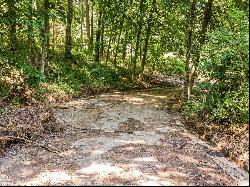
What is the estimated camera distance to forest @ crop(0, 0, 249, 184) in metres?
14.0

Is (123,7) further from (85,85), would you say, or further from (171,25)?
(85,85)

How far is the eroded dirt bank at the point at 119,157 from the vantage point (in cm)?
1009

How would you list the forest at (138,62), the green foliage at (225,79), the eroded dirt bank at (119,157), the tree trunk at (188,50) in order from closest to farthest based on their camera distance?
1. the eroded dirt bank at (119,157)
2. the green foliage at (225,79)
3. the forest at (138,62)
4. the tree trunk at (188,50)

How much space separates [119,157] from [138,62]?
2574cm

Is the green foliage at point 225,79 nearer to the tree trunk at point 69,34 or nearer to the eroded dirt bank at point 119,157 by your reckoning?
the eroded dirt bank at point 119,157

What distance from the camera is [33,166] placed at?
1146cm

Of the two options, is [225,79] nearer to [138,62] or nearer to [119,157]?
[119,157]

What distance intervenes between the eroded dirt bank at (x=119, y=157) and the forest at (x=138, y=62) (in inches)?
33.8

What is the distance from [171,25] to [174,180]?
21319 mm

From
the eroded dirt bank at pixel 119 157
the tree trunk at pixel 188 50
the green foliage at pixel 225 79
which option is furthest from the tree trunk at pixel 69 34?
the green foliage at pixel 225 79

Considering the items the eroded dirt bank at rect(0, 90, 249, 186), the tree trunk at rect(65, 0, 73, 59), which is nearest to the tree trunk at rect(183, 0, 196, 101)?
the eroded dirt bank at rect(0, 90, 249, 186)

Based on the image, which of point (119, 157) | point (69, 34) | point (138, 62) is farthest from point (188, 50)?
point (138, 62)

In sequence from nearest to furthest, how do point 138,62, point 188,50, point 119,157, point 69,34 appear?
point 119,157 → point 188,50 → point 69,34 → point 138,62

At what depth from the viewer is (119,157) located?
1171cm
